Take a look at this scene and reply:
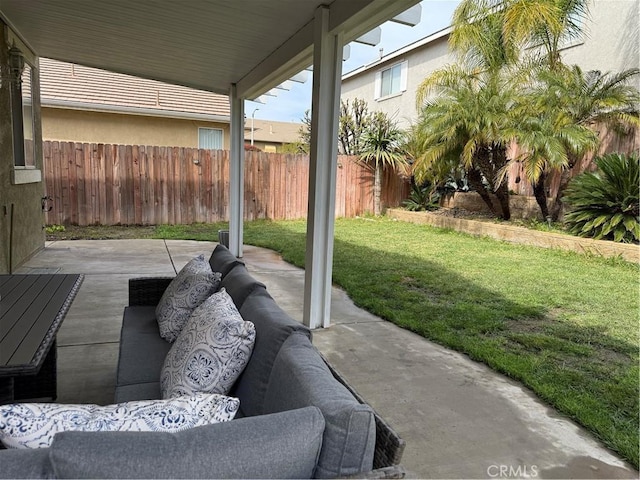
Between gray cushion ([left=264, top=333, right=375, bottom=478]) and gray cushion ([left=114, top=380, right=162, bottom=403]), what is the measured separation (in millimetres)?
791

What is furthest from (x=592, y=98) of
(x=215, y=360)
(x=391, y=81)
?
(x=215, y=360)

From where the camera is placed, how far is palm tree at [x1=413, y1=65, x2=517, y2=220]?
370 inches

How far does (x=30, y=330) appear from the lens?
217cm

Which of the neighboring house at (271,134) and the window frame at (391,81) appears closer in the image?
the window frame at (391,81)

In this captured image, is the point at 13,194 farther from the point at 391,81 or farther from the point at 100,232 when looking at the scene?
the point at 391,81

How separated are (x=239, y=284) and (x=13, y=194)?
468 cm

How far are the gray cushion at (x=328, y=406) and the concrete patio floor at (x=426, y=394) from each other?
3.61 ft

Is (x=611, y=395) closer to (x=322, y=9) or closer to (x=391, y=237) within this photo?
(x=322, y=9)

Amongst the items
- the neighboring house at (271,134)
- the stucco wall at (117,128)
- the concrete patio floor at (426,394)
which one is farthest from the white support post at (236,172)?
the neighboring house at (271,134)

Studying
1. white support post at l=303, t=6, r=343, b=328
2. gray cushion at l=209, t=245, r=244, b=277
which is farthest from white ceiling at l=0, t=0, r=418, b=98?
gray cushion at l=209, t=245, r=244, b=277

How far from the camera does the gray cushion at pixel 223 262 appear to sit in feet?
9.95

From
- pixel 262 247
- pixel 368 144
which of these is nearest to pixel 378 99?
pixel 368 144

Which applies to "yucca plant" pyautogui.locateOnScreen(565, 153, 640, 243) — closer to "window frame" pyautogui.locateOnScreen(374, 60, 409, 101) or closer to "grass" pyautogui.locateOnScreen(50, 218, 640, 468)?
"grass" pyautogui.locateOnScreen(50, 218, 640, 468)

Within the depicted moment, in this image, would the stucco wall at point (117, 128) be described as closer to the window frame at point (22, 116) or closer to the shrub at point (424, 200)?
the window frame at point (22, 116)
